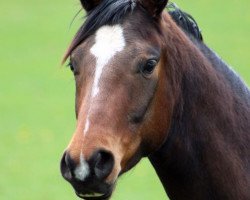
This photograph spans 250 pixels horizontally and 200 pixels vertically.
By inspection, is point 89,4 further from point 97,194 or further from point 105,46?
point 97,194

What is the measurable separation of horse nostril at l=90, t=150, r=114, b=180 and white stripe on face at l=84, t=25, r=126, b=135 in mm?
376

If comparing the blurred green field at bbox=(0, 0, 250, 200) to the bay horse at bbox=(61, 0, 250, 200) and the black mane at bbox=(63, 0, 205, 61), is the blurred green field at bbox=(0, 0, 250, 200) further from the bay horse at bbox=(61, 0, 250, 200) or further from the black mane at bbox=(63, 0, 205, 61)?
the bay horse at bbox=(61, 0, 250, 200)

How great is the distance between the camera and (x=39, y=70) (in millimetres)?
20344

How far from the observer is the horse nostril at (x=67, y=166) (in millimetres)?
4355

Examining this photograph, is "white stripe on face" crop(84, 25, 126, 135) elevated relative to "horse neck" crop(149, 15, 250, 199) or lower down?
elevated

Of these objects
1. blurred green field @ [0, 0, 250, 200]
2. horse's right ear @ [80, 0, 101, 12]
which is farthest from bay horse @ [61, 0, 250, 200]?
blurred green field @ [0, 0, 250, 200]

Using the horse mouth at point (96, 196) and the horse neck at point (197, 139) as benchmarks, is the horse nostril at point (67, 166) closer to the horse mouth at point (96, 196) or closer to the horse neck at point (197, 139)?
the horse mouth at point (96, 196)

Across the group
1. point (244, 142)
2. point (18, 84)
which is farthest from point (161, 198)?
point (18, 84)

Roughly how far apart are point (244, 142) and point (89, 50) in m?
→ 1.19

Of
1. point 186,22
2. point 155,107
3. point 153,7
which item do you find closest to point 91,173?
point 155,107

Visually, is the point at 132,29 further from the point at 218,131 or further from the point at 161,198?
the point at 161,198

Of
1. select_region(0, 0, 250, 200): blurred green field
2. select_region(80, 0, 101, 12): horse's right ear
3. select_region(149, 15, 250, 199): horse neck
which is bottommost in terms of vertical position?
select_region(0, 0, 250, 200): blurred green field

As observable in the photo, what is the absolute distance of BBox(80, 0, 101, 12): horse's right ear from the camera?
16.8ft

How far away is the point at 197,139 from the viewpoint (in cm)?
512
